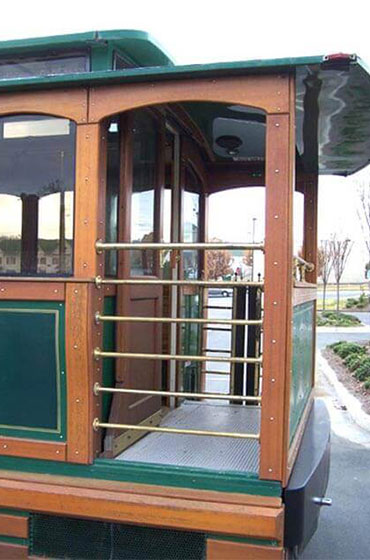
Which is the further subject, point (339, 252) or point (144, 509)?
point (339, 252)

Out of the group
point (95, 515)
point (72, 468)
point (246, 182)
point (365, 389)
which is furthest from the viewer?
point (365, 389)

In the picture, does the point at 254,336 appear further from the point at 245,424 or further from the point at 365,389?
the point at 365,389

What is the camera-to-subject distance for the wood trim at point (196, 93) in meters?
2.56

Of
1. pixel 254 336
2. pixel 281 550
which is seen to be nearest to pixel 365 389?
pixel 254 336

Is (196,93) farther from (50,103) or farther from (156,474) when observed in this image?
(156,474)

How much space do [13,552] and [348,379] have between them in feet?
27.5

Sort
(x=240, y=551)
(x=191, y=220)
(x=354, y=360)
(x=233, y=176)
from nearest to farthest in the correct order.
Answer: (x=240, y=551) < (x=191, y=220) < (x=233, y=176) < (x=354, y=360)

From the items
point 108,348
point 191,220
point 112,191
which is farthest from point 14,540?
point 191,220

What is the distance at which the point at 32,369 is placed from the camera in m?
2.84

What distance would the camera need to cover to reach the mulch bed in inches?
331

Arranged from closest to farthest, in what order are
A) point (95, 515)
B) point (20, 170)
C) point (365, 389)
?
1. point (95, 515)
2. point (20, 170)
3. point (365, 389)

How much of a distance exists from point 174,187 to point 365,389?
573 centimetres

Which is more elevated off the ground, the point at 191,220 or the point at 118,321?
the point at 191,220

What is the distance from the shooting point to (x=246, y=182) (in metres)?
5.38
